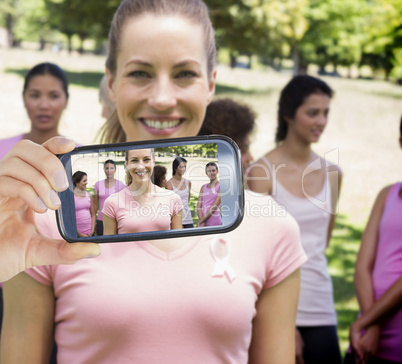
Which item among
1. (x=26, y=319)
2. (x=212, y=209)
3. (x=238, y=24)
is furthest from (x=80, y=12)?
(x=212, y=209)

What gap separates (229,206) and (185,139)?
6.9 inches

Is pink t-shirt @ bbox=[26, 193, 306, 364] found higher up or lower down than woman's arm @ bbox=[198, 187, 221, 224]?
lower down

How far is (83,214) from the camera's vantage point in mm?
1047

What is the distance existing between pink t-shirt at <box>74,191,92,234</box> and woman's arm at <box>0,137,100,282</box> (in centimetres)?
4

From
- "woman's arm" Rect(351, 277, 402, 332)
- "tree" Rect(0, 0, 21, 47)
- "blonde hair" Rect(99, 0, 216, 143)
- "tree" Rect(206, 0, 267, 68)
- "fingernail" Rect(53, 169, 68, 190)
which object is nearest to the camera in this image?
"fingernail" Rect(53, 169, 68, 190)

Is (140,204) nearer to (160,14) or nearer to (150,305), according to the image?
(150,305)

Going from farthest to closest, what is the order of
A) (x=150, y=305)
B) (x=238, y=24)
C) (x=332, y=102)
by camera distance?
(x=332, y=102) < (x=238, y=24) < (x=150, y=305)

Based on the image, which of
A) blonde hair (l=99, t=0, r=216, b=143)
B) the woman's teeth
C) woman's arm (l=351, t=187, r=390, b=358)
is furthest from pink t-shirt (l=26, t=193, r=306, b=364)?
woman's arm (l=351, t=187, r=390, b=358)

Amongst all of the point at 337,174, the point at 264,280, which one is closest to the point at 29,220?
the point at 264,280

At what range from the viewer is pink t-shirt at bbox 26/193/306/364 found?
1.40m

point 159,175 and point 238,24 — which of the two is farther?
point 238,24

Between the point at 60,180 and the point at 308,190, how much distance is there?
259 centimetres

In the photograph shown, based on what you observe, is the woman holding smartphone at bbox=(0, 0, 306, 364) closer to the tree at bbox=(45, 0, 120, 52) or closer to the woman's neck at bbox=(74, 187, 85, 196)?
the woman's neck at bbox=(74, 187, 85, 196)

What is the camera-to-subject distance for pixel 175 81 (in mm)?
1549
